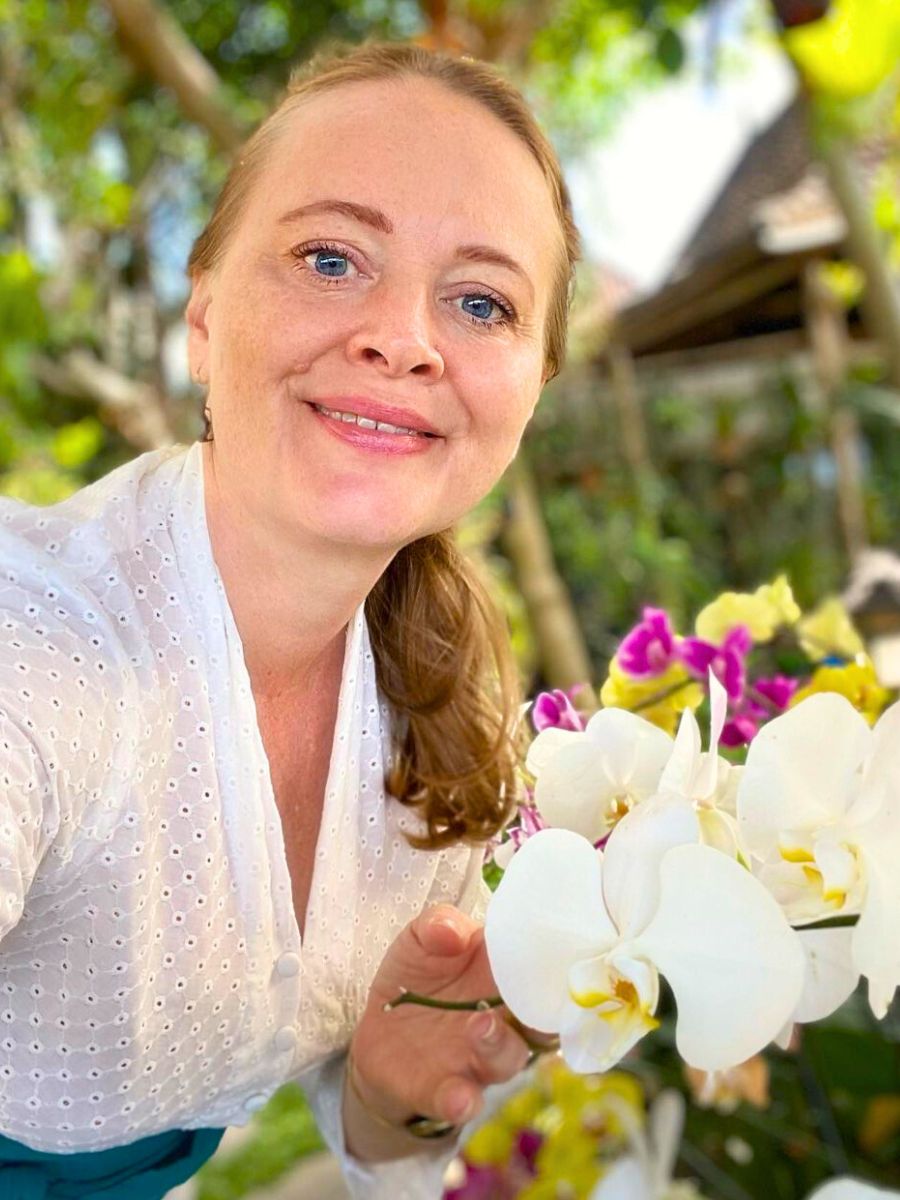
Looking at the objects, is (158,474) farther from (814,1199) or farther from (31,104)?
(31,104)

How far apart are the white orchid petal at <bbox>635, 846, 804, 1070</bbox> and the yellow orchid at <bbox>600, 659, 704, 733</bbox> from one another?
0.24 meters

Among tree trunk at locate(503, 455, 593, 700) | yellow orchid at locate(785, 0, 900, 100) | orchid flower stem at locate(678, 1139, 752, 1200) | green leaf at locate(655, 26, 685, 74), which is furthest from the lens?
tree trunk at locate(503, 455, 593, 700)

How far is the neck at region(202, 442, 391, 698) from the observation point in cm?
66

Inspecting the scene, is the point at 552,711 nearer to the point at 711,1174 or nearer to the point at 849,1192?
the point at 849,1192

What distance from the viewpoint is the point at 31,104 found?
4.93m

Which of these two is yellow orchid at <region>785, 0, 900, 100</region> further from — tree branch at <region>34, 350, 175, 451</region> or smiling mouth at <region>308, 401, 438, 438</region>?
tree branch at <region>34, 350, 175, 451</region>

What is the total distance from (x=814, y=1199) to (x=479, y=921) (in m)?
0.21

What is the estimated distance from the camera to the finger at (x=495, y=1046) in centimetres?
69

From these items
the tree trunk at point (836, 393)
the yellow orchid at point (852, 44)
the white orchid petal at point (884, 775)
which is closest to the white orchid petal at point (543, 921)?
the white orchid petal at point (884, 775)

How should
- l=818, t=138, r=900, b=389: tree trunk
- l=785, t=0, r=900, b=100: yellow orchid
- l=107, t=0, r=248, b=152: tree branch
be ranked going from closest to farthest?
l=785, t=0, r=900, b=100: yellow orchid < l=818, t=138, r=900, b=389: tree trunk < l=107, t=0, r=248, b=152: tree branch

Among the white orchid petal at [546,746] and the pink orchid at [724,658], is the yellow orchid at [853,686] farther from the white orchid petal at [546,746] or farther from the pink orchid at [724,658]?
the white orchid petal at [546,746]

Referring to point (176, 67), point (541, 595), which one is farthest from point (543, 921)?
point (541, 595)

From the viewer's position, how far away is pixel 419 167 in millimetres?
613

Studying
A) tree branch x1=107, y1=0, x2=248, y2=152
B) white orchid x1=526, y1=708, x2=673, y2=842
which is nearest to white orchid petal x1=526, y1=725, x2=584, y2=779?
white orchid x1=526, y1=708, x2=673, y2=842
